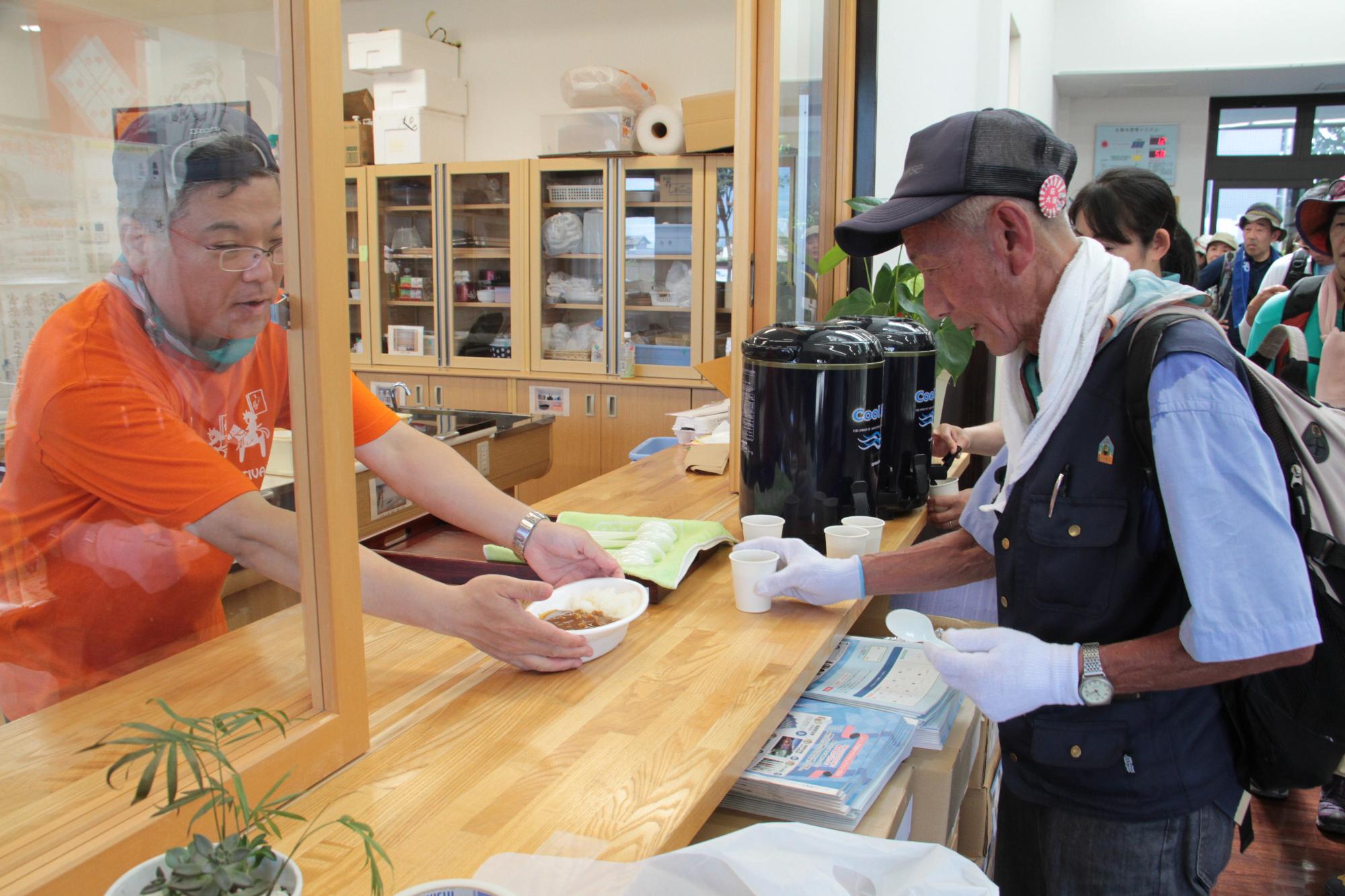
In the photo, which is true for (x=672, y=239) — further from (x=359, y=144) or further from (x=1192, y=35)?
(x=1192, y=35)

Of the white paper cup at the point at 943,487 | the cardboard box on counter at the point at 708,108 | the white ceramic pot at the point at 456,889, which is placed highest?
the cardboard box on counter at the point at 708,108

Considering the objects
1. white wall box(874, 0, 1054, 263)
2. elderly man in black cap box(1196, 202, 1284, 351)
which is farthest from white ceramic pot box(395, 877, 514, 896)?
elderly man in black cap box(1196, 202, 1284, 351)

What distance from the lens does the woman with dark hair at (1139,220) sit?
284cm

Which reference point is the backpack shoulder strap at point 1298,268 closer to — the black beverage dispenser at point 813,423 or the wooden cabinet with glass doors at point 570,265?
the black beverage dispenser at point 813,423

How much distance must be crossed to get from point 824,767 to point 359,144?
5.88 metres

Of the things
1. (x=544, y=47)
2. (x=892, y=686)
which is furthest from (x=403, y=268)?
(x=892, y=686)

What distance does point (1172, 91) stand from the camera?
379 inches

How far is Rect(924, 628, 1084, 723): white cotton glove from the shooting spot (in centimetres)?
132

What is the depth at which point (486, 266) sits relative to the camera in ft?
20.7

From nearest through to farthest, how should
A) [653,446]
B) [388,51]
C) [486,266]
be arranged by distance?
[653,446] → [388,51] → [486,266]

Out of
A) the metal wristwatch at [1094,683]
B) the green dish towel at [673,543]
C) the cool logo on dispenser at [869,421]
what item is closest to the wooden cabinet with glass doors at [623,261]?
the cool logo on dispenser at [869,421]

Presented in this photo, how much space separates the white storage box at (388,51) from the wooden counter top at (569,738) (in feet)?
16.8

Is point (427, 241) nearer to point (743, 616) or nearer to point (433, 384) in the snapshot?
point (433, 384)

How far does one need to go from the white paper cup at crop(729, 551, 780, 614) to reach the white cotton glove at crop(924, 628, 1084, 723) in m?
0.37
